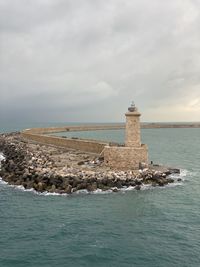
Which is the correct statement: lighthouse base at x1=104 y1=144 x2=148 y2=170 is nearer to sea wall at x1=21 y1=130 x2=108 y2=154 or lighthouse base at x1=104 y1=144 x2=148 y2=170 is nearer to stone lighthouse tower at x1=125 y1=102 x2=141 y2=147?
stone lighthouse tower at x1=125 y1=102 x2=141 y2=147

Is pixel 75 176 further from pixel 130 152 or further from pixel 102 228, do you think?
pixel 102 228

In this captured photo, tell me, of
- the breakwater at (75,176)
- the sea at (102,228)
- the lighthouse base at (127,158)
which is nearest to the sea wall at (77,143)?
the breakwater at (75,176)

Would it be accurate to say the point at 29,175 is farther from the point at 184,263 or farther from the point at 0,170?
the point at 184,263

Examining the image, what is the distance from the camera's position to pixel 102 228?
15461 mm

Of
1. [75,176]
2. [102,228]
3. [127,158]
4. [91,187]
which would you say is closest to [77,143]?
[127,158]

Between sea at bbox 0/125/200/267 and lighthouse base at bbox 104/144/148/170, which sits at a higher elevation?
lighthouse base at bbox 104/144/148/170

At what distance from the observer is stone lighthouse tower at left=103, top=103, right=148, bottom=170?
2511 cm

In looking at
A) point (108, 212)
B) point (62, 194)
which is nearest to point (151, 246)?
point (108, 212)

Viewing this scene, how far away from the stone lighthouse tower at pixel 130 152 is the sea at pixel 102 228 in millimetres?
3593

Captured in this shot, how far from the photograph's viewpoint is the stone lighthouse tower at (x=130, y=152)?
25109 mm

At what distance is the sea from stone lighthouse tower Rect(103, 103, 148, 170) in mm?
3593

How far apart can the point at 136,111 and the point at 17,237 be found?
13562mm

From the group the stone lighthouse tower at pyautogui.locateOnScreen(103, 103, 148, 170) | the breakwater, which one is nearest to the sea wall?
the breakwater

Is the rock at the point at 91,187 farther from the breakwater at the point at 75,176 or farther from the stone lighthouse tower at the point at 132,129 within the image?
the stone lighthouse tower at the point at 132,129
